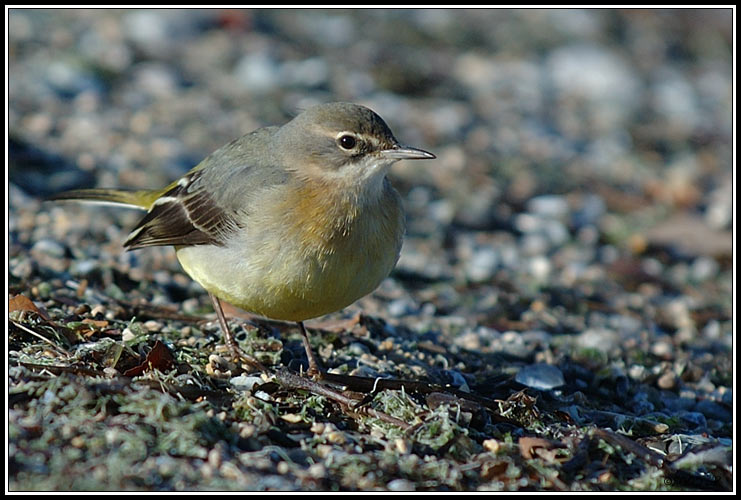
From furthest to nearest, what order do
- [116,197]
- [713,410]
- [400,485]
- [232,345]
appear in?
[116,197], [713,410], [232,345], [400,485]

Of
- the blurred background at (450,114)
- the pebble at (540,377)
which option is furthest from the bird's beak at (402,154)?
the blurred background at (450,114)

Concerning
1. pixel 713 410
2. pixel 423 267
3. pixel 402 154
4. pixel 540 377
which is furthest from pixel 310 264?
pixel 423 267

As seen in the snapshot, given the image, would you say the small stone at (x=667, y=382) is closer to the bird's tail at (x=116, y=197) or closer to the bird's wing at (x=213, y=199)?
the bird's wing at (x=213, y=199)

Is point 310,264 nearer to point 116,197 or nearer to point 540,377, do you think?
point 540,377

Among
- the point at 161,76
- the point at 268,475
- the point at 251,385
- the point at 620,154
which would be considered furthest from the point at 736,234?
the point at 161,76

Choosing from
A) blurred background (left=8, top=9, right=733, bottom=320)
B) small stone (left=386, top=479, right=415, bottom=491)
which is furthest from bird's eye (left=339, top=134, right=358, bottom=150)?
blurred background (left=8, top=9, right=733, bottom=320)

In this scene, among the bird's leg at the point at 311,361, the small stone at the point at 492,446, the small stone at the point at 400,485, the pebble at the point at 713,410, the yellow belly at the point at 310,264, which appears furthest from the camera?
the pebble at the point at 713,410
